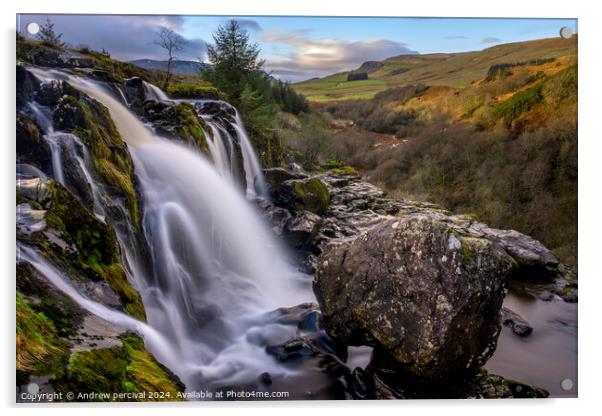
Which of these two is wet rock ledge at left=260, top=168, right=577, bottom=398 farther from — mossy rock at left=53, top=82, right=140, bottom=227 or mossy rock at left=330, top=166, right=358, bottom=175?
mossy rock at left=53, top=82, right=140, bottom=227

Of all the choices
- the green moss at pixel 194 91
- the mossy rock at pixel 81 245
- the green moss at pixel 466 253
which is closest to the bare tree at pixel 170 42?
the green moss at pixel 194 91

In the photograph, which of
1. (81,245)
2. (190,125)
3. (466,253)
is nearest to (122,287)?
(81,245)

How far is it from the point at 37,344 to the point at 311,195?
3.72 meters

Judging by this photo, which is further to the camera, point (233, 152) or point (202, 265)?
point (233, 152)

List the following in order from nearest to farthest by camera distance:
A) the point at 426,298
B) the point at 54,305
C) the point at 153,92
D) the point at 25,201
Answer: the point at 54,305, the point at 426,298, the point at 25,201, the point at 153,92

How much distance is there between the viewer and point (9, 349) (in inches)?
166

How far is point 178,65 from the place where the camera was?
519cm

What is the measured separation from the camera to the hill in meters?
5.07

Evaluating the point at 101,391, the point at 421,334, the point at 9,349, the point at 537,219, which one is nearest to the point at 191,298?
the point at 101,391

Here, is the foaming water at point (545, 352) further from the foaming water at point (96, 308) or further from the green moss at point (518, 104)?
the foaming water at point (96, 308)

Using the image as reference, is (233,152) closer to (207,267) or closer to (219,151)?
→ (219,151)

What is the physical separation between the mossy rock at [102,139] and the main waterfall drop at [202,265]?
16cm

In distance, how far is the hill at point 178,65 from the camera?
5.07 meters

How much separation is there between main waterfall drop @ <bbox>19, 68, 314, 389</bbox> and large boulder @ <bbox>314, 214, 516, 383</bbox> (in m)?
1.16
